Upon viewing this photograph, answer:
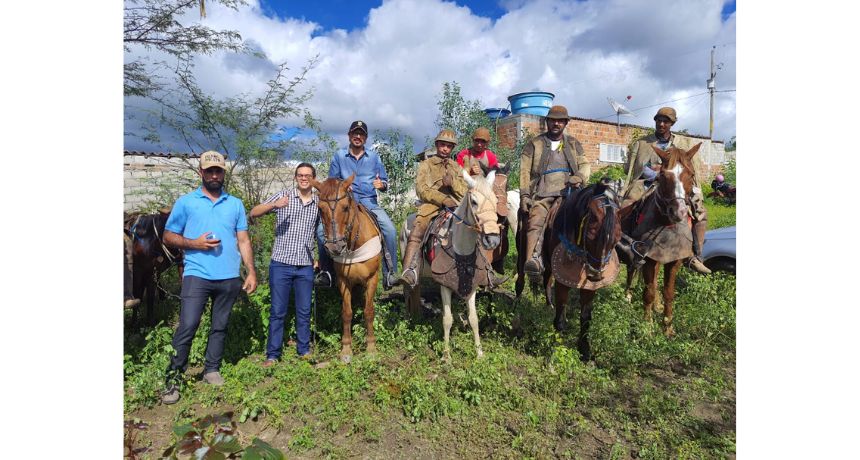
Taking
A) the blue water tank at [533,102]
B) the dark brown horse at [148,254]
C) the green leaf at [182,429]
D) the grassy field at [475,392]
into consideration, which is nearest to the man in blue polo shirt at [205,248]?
the grassy field at [475,392]

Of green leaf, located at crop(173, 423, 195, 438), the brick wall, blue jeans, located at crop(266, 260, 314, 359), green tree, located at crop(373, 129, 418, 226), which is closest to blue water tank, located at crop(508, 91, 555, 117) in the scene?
the brick wall

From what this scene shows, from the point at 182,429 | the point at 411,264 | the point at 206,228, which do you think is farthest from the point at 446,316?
the point at 182,429

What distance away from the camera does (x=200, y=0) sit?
797 centimetres

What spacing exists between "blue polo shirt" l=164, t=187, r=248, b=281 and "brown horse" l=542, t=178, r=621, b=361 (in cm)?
366

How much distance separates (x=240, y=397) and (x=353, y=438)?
141 cm

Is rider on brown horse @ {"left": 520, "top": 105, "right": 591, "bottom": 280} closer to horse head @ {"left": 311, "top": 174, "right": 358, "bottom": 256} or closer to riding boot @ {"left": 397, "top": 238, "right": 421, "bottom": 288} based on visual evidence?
riding boot @ {"left": 397, "top": 238, "right": 421, "bottom": 288}

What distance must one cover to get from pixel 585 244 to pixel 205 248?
3942 mm

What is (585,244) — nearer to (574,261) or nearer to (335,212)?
(574,261)

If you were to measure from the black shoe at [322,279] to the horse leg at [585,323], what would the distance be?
330 cm

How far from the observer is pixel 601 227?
449 centimetres

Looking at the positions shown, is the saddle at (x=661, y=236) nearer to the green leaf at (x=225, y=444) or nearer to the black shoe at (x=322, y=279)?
the black shoe at (x=322, y=279)

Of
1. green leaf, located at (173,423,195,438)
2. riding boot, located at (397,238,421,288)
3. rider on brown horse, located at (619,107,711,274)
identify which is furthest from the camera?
rider on brown horse, located at (619,107,711,274)

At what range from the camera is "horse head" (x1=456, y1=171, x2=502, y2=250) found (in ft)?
13.7

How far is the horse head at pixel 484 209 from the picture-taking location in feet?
13.7
